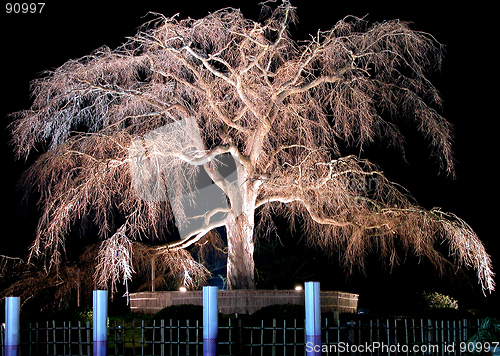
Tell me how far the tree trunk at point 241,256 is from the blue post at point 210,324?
6380mm

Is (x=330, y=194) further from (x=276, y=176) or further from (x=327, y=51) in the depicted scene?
(x=327, y=51)

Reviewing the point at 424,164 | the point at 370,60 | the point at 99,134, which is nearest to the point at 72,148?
the point at 99,134

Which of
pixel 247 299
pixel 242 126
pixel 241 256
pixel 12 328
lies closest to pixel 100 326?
pixel 12 328

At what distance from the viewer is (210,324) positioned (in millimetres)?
8023

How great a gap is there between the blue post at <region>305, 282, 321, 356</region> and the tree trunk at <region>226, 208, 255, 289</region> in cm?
672

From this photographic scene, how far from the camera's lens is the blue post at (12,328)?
350 inches

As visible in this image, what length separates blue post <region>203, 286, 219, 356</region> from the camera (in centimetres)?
796

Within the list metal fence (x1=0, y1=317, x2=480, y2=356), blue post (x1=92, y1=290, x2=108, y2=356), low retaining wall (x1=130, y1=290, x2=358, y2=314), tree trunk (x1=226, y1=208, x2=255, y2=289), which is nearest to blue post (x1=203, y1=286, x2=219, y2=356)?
metal fence (x1=0, y1=317, x2=480, y2=356)

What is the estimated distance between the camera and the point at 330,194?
13.4m

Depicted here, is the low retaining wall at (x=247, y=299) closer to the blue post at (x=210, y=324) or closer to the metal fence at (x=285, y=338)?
the metal fence at (x=285, y=338)

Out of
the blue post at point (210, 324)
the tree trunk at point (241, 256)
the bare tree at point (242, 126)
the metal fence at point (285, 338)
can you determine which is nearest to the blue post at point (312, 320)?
the metal fence at point (285, 338)

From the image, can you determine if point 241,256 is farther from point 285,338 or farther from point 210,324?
point 210,324

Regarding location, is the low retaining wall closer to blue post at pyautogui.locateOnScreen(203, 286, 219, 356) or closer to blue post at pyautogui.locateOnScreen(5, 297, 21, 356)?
blue post at pyautogui.locateOnScreen(5, 297, 21, 356)

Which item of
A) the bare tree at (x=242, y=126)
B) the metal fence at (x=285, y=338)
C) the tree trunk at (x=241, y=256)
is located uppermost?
the bare tree at (x=242, y=126)
